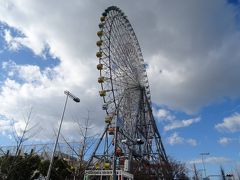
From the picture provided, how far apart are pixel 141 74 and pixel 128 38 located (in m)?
6.40

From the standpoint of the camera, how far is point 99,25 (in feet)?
102

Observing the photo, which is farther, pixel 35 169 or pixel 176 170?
pixel 176 170

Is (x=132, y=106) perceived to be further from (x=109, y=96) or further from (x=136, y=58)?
(x=136, y=58)

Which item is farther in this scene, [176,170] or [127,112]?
[176,170]

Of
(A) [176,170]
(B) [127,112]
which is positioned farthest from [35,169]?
(A) [176,170]

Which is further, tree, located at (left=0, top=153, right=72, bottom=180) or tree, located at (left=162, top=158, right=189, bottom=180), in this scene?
tree, located at (left=162, top=158, right=189, bottom=180)

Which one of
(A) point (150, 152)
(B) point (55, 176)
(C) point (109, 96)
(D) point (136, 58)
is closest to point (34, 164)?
(B) point (55, 176)

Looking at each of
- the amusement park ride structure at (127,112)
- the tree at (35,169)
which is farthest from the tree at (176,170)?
the tree at (35,169)

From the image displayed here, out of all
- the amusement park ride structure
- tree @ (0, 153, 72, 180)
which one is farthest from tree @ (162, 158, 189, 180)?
tree @ (0, 153, 72, 180)

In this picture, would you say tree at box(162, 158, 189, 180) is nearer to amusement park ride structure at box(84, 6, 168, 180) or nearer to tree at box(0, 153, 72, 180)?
amusement park ride structure at box(84, 6, 168, 180)

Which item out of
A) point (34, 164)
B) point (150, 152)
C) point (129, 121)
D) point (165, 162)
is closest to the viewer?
point (34, 164)

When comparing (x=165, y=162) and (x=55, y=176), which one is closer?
(x=55, y=176)

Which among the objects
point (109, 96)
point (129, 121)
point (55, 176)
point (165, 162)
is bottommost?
point (55, 176)

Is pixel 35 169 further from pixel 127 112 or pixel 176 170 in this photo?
pixel 176 170
